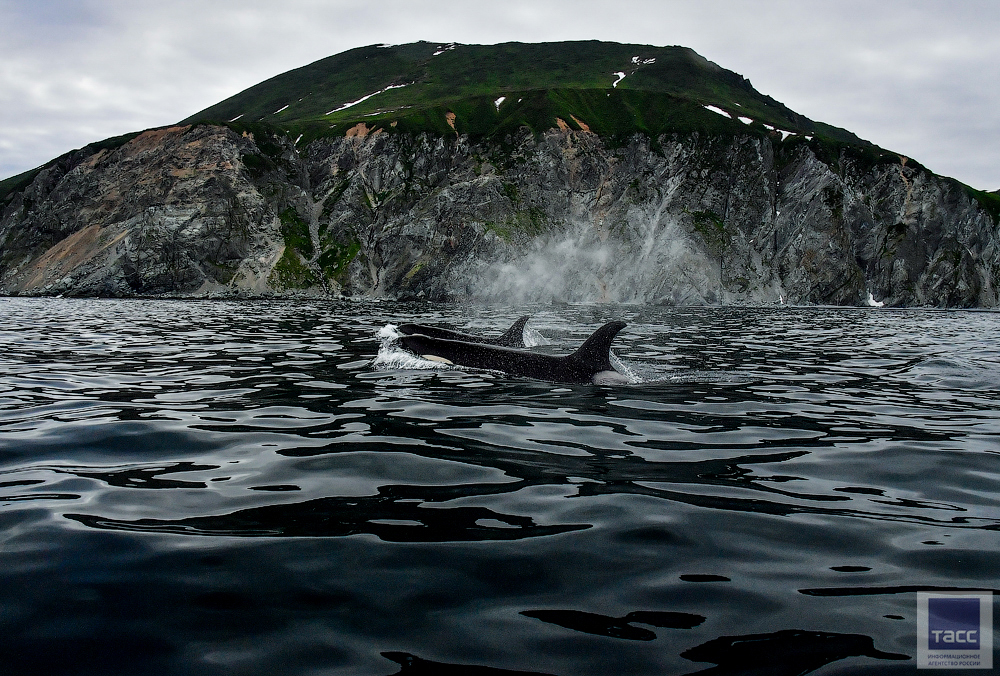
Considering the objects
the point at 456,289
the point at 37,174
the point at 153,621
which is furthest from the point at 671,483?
the point at 37,174

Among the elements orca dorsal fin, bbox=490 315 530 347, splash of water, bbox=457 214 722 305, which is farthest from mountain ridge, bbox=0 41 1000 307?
orca dorsal fin, bbox=490 315 530 347

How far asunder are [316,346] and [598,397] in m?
12.9

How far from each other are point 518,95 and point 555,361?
12112cm

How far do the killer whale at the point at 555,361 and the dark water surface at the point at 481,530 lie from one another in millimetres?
2091

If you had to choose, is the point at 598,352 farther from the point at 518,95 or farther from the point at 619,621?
the point at 518,95

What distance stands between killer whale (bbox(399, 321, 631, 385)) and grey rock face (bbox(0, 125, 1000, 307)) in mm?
70754

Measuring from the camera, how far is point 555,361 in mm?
14914

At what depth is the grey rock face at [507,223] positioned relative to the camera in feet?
293

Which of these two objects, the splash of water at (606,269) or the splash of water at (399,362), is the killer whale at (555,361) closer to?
the splash of water at (399,362)

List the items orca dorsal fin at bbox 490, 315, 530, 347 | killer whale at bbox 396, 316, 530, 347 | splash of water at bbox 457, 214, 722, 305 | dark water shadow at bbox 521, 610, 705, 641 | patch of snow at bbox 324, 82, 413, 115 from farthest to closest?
patch of snow at bbox 324, 82, 413, 115
splash of water at bbox 457, 214, 722, 305
orca dorsal fin at bbox 490, 315, 530, 347
killer whale at bbox 396, 316, 530, 347
dark water shadow at bbox 521, 610, 705, 641

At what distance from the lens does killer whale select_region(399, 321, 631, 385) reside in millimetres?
14359

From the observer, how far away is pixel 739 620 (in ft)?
13.0

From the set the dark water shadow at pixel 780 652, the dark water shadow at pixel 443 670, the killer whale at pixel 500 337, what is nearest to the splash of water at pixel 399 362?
the killer whale at pixel 500 337

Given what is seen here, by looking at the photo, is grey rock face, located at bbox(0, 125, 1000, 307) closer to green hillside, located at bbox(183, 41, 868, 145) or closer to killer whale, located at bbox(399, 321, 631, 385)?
green hillside, located at bbox(183, 41, 868, 145)
